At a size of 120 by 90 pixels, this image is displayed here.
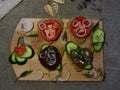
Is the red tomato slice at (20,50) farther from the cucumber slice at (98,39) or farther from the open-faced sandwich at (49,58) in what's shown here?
the cucumber slice at (98,39)

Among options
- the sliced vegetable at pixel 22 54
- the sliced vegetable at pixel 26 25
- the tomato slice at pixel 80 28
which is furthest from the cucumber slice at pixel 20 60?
the tomato slice at pixel 80 28

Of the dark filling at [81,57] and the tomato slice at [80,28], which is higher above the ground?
the tomato slice at [80,28]

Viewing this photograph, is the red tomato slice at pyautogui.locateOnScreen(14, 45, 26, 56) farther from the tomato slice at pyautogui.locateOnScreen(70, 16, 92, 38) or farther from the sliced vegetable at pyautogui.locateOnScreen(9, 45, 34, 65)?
the tomato slice at pyautogui.locateOnScreen(70, 16, 92, 38)

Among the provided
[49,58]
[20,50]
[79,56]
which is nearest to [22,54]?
[20,50]

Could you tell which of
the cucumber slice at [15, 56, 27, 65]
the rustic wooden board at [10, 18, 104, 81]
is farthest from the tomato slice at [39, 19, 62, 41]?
the cucumber slice at [15, 56, 27, 65]

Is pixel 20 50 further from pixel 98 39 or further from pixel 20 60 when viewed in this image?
pixel 98 39
